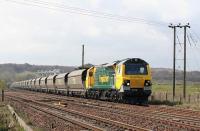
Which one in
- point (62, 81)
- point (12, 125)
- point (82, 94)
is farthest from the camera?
point (62, 81)

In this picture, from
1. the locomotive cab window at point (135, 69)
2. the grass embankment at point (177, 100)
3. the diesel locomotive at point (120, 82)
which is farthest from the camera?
the grass embankment at point (177, 100)

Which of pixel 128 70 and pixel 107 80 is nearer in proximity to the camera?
pixel 128 70

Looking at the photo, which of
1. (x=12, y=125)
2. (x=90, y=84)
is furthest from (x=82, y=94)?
(x=12, y=125)

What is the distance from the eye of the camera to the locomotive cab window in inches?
1384

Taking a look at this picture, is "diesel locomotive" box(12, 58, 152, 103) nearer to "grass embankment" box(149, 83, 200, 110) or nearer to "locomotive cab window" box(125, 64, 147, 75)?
"locomotive cab window" box(125, 64, 147, 75)

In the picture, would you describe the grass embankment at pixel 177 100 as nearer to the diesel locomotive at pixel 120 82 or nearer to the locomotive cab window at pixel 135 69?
the diesel locomotive at pixel 120 82

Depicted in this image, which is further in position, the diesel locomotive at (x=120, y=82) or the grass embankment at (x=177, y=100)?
the grass embankment at (x=177, y=100)

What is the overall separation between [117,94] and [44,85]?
1825 inches

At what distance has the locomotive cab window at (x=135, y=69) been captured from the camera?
35.2 metres

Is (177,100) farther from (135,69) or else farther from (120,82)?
(120,82)

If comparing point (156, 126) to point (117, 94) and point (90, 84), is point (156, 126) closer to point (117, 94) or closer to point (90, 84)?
point (117, 94)

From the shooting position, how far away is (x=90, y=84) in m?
45.9

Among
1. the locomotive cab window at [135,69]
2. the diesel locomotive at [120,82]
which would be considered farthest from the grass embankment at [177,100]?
the locomotive cab window at [135,69]

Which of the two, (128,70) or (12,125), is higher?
(128,70)
